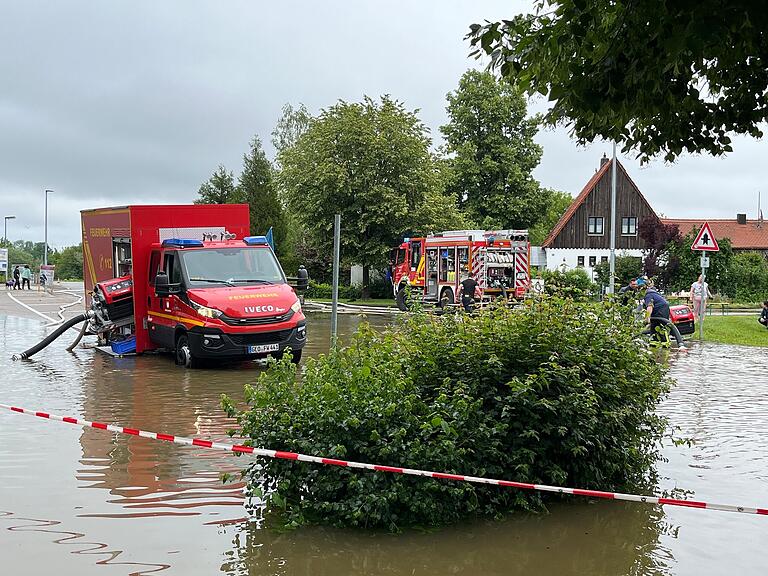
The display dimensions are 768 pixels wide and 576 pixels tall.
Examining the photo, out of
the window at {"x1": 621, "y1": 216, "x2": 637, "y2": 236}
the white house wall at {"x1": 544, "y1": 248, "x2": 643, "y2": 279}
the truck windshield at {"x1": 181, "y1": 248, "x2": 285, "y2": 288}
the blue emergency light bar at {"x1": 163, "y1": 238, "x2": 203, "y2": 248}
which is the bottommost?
the truck windshield at {"x1": 181, "y1": 248, "x2": 285, "y2": 288}

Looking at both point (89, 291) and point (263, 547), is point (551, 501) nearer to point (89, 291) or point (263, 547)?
point (263, 547)


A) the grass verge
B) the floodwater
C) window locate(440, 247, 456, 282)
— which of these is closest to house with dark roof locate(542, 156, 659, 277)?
the grass verge

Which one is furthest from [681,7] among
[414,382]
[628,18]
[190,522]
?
[190,522]

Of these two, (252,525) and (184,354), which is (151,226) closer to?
(184,354)

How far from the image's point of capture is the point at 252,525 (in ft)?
21.5

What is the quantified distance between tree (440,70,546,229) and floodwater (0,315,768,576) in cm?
5529

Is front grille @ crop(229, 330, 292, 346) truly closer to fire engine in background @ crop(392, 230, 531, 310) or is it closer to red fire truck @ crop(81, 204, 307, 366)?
red fire truck @ crop(81, 204, 307, 366)

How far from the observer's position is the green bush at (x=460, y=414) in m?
6.28

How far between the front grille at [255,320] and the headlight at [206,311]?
3.9 inches

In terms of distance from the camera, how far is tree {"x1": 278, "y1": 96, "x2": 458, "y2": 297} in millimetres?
44969

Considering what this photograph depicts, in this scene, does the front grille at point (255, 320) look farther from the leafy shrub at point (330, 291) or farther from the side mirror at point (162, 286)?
the leafy shrub at point (330, 291)

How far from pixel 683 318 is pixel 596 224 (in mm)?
43447

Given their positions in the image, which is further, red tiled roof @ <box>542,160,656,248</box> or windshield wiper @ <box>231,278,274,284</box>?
red tiled roof @ <box>542,160,656,248</box>

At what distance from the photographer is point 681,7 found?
16.7 feet
